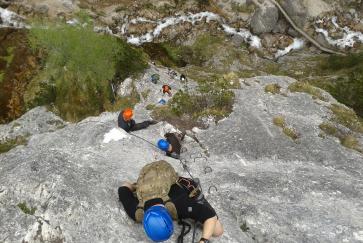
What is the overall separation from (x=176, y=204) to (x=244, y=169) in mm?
7768

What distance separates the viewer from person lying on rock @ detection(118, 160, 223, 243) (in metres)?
12.5

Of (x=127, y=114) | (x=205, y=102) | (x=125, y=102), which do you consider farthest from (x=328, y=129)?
(x=125, y=102)

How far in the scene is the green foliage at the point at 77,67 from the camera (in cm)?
2602

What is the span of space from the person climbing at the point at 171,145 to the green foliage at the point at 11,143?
8253mm

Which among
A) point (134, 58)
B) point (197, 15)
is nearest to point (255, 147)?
point (134, 58)

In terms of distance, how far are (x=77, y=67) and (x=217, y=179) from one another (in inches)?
519

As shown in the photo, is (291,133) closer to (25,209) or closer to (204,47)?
(25,209)

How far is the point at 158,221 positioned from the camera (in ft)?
40.5

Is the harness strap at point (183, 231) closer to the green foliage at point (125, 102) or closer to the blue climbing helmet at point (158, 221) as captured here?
the blue climbing helmet at point (158, 221)

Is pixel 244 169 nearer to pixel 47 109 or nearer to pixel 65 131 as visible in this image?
pixel 65 131

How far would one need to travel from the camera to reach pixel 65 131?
2242 cm

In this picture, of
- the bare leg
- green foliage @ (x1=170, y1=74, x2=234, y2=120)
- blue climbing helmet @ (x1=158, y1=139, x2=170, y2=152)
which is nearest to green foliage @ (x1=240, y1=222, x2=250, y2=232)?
the bare leg

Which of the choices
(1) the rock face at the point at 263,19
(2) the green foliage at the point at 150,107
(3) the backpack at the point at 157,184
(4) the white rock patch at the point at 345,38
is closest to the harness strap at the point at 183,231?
(3) the backpack at the point at 157,184

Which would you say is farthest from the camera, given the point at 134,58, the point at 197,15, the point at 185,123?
the point at 197,15
